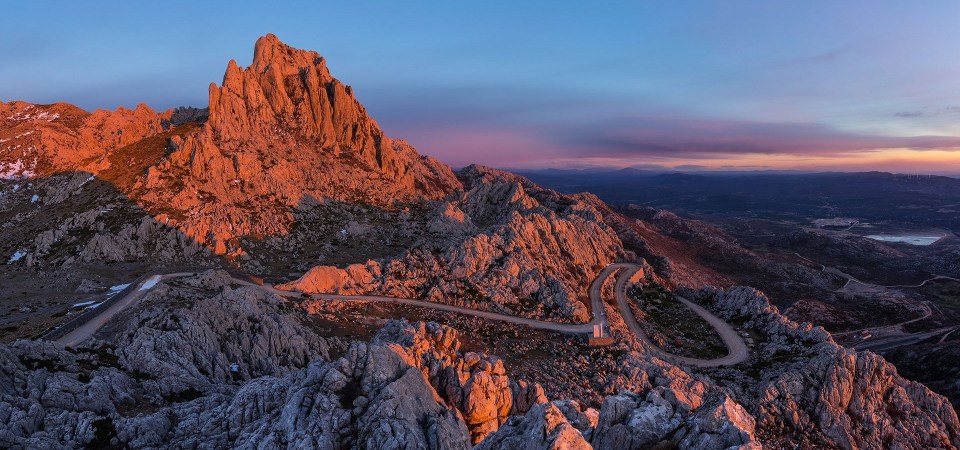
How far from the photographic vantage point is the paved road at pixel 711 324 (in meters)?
72.4

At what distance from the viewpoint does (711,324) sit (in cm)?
9031

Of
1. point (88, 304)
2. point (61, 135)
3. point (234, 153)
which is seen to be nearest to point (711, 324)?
point (88, 304)

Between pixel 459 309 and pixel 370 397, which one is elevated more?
pixel 370 397

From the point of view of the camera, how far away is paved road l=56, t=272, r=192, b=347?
48.8 meters

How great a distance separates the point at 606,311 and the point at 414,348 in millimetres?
58660

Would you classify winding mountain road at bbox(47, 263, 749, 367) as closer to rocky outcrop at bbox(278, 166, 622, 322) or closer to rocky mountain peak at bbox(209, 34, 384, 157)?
rocky outcrop at bbox(278, 166, 622, 322)

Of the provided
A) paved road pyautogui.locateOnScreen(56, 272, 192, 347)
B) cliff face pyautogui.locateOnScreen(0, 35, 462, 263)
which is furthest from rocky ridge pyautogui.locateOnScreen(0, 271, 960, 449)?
cliff face pyautogui.locateOnScreen(0, 35, 462, 263)

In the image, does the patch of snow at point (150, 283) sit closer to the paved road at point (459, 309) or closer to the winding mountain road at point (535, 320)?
the winding mountain road at point (535, 320)

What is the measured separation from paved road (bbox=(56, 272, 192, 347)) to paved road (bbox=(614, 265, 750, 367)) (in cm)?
7946

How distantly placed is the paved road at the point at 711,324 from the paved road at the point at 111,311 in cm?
7946

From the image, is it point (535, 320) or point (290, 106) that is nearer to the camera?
point (535, 320)

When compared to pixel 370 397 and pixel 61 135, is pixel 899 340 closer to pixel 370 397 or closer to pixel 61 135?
pixel 370 397

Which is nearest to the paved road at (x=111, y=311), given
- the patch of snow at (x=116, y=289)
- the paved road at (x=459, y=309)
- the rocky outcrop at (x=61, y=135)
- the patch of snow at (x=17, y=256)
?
the patch of snow at (x=116, y=289)

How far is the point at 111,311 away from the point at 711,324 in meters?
102
